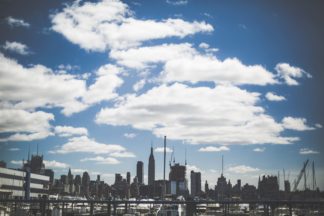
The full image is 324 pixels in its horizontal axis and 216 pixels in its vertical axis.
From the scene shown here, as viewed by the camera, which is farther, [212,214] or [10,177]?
[10,177]

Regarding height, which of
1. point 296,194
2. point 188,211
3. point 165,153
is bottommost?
point 296,194

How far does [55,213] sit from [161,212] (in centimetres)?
1509

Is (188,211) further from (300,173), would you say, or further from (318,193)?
(300,173)

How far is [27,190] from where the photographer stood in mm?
96375

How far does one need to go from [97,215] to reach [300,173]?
502ft

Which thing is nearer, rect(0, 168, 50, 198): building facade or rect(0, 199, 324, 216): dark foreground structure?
rect(0, 199, 324, 216): dark foreground structure

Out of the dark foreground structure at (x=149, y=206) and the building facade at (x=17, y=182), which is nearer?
the dark foreground structure at (x=149, y=206)

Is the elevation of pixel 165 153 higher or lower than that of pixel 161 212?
higher

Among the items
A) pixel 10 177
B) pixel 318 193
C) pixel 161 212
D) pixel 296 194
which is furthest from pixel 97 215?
pixel 296 194

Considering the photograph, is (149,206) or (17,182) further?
(17,182)

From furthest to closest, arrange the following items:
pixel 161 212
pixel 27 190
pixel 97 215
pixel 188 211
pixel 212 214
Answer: pixel 27 190 → pixel 212 214 → pixel 161 212 → pixel 97 215 → pixel 188 211

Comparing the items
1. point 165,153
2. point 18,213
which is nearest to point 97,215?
point 18,213

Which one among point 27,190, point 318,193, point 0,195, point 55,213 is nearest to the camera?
point 55,213

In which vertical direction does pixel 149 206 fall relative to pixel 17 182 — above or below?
above
